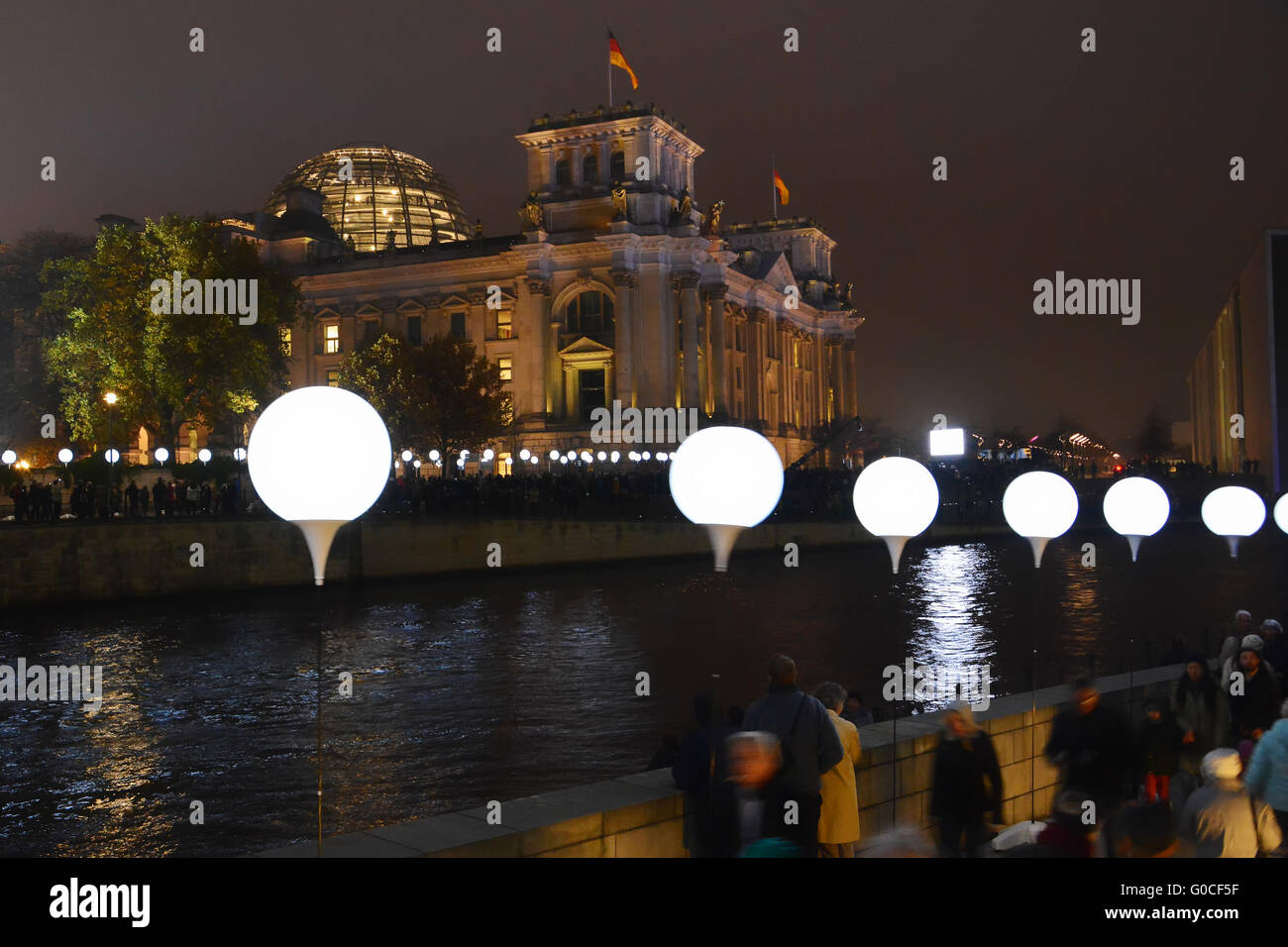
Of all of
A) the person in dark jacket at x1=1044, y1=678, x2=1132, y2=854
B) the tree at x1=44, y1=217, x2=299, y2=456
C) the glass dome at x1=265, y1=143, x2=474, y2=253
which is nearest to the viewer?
the person in dark jacket at x1=1044, y1=678, x2=1132, y2=854

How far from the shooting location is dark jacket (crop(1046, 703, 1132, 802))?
808 cm

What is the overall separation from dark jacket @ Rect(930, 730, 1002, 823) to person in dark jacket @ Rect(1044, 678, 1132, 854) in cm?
66

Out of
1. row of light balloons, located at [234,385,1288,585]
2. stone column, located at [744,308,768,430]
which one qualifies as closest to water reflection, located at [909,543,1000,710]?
row of light balloons, located at [234,385,1288,585]

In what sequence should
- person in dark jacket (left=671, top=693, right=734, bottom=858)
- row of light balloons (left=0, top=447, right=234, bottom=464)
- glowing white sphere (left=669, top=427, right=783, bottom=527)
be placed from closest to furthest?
1. person in dark jacket (left=671, top=693, right=734, bottom=858)
2. glowing white sphere (left=669, top=427, right=783, bottom=527)
3. row of light balloons (left=0, top=447, right=234, bottom=464)

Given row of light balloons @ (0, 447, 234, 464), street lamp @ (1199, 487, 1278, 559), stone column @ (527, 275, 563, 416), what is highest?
stone column @ (527, 275, 563, 416)

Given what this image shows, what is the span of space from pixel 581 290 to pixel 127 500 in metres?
46.1

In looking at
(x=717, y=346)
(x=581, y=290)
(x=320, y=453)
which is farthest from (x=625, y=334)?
(x=320, y=453)

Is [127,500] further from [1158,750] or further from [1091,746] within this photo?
[1091,746]

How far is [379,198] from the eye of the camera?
116062mm

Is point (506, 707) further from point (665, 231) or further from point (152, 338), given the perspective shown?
point (665, 231)

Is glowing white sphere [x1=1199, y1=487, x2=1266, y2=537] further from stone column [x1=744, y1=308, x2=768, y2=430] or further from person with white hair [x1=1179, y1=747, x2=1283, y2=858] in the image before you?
stone column [x1=744, y1=308, x2=768, y2=430]
